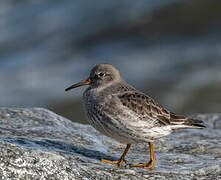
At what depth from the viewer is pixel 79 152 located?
7277 millimetres

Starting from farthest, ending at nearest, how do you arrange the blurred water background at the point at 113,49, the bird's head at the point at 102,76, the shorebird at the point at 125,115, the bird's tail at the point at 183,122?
the blurred water background at the point at 113,49, the bird's head at the point at 102,76, the bird's tail at the point at 183,122, the shorebird at the point at 125,115

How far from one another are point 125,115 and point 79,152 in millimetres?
914

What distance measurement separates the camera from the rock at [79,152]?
5.64 m

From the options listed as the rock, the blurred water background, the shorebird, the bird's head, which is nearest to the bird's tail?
the shorebird

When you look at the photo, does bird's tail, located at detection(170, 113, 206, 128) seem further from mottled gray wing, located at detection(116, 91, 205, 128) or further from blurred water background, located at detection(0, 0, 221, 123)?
blurred water background, located at detection(0, 0, 221, 123)

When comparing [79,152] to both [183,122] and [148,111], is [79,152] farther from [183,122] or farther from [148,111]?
[183,122]

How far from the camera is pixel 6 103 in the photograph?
16719 mm

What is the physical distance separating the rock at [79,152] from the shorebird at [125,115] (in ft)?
1.46

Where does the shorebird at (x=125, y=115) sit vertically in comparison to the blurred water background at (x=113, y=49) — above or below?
below

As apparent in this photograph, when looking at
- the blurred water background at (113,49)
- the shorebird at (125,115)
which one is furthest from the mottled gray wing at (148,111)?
the blurred water background at (113,49)

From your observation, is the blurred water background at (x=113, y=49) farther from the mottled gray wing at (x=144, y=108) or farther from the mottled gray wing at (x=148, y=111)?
the mottled gray wing at (x=144, y=108)

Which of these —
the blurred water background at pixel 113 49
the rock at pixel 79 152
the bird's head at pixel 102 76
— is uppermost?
the blurred water background at pixel 113 49

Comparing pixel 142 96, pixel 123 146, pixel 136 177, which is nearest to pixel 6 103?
pixel 123 146

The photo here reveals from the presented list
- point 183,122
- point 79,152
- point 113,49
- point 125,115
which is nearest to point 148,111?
point 125,115
